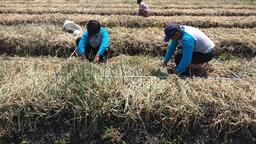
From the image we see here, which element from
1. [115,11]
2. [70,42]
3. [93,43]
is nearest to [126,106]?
[93,43]

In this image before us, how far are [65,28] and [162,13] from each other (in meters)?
6.65

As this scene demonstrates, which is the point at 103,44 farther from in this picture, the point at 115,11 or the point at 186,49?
the point at 115,11

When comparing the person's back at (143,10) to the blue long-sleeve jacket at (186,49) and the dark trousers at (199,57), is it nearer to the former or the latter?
the dark trousers at (199,57)

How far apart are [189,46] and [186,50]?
0.28ft

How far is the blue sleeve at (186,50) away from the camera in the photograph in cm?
641

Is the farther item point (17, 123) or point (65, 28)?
point (65, 28)

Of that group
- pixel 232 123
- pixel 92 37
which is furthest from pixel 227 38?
pixel 232 123

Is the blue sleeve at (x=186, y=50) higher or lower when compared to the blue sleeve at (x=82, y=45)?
higher

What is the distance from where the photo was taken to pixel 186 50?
6.46 m

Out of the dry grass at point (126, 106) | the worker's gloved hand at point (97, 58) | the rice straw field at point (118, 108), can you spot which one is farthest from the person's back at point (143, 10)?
the dry grass at point (126, 106)

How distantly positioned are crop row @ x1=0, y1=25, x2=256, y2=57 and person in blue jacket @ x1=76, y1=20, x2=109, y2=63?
1.32 metres

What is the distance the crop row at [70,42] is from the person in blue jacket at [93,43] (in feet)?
4.33

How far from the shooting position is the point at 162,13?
53.1 ft

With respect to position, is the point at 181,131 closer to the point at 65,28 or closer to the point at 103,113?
the point at 103,113
